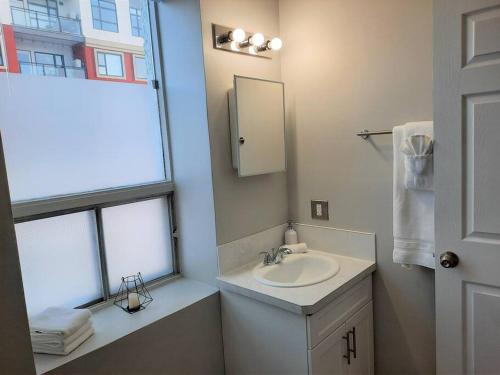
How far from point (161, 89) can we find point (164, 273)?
1.02m

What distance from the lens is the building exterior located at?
1480mm

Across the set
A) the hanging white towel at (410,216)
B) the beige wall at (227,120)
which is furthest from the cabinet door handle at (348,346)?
the beige wall at (227,120)

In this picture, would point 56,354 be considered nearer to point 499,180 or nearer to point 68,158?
point 68,158

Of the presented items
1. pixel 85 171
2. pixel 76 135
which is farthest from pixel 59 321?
pixel 76 135

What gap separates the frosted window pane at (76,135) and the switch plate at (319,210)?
89 cm

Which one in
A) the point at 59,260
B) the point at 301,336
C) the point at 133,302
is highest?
the point at 59,260

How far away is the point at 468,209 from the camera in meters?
1.41

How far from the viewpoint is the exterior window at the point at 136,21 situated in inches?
74.3

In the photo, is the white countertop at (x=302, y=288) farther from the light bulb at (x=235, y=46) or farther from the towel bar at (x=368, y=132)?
the light bulb at (x=235, y=46)

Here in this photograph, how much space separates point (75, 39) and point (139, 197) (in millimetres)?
792

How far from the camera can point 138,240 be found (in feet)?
6.33

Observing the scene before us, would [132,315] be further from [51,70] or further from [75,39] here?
[75,39]

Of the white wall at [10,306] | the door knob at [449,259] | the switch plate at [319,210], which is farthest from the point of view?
the switch plate at [319,210]

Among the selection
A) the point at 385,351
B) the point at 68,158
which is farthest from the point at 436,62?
the point at 68,158
